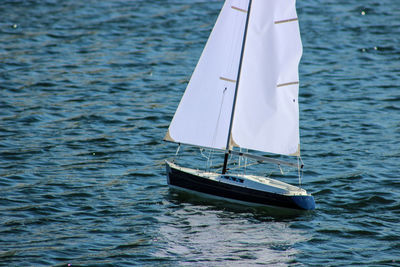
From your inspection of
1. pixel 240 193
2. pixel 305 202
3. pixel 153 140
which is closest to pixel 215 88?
pixel 240 193

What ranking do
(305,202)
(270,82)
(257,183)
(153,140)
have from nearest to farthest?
(305,202), (257,183), (270,82), (153,140)

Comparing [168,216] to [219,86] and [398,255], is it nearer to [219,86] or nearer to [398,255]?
[219,86]

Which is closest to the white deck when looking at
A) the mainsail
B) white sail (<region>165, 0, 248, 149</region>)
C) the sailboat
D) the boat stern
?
the sailboat

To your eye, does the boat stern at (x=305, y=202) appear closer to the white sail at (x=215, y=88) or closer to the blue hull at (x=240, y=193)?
the blue hull at (x=240, y=193)

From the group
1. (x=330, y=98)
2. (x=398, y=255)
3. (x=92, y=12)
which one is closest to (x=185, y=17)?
(x=92, y=12)

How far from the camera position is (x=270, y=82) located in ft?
97.8

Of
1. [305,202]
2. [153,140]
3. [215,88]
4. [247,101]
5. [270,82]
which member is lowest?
[305,202]

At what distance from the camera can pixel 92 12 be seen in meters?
63.4

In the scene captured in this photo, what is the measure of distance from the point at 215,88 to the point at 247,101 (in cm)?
149

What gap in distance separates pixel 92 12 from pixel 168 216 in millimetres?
37990

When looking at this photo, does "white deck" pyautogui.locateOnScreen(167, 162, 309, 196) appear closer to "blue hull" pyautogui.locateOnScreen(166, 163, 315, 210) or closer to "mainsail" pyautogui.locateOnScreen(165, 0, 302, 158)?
"blue hull" pyautogui.locateOnScreen(166, 163, 315, 210)

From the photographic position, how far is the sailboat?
2922 cm

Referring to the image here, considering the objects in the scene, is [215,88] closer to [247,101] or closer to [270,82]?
[247,101]

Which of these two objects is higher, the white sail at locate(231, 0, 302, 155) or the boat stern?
the white sail at locate(231, 0, 302, 155)
